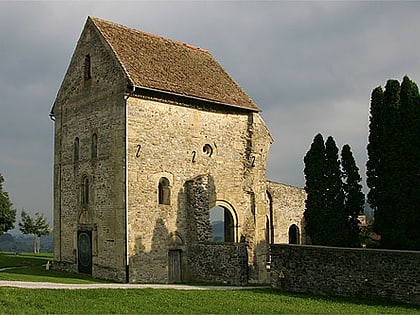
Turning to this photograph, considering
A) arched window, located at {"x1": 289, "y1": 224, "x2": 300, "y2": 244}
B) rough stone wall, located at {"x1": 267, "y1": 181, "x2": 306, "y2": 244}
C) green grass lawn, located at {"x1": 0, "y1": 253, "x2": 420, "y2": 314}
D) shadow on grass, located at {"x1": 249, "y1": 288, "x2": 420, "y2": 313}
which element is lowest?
shadow on grass, located at {"x1": 249, "y1": 288, "x2": 420, "y2": 313}

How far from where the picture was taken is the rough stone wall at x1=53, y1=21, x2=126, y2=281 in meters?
23.6

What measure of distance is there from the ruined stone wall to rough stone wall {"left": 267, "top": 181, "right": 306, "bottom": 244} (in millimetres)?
6299

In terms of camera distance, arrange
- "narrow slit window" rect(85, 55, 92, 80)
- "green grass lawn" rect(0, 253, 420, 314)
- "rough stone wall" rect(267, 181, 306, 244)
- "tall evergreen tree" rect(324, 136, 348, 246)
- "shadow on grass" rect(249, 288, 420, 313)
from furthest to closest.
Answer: "rough stone wall" rect(267, 181, 306, 244), "narrow slit window" rect(85, 55, 92, 80), "tall evergreen tree" rect(324, 136, 348, 246), "shadow on grass" rect(249, 288, 420, 313), "green grass lawn" rect(0, 253, 420, 314)

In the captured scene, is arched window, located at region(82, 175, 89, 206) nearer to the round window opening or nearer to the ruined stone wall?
the ruined stone wall

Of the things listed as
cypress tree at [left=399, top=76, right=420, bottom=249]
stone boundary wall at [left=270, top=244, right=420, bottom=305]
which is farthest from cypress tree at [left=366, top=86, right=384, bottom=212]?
stone boundary wall at [left=270, top=244, right=420, bottom=305]

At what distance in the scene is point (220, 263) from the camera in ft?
78.2

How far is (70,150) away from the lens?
27391 millimetres

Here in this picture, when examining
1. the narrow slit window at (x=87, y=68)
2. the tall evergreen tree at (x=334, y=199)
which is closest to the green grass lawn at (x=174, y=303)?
the tall evergreen tree at (x=334, y=199)

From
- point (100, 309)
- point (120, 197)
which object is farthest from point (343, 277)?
point (120, 197)

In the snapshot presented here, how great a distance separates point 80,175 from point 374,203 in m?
14.5

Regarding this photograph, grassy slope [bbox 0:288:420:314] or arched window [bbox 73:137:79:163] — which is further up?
arched window [bbox 73:137:79:163]

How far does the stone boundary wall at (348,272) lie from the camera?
52.9ft

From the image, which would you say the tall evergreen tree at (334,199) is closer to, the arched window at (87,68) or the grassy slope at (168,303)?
the grassy slope at (168,303)

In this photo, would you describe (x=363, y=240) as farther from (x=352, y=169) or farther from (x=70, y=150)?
(x=70, y=150)
